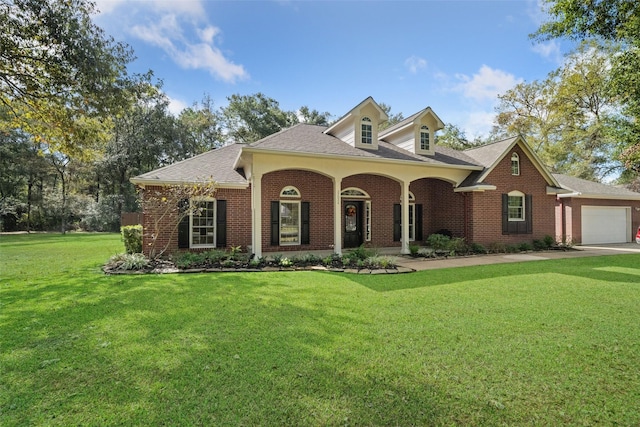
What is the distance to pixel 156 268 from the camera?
900 cm

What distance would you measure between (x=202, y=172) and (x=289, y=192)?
3448 millimetres

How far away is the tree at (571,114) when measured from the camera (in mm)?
24266

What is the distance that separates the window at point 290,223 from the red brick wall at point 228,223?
4.44ft

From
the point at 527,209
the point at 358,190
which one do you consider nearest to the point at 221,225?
the point at 358,190

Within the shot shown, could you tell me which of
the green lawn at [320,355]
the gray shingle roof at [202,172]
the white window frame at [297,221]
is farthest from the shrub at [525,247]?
the gray shingle roof at [202,172]

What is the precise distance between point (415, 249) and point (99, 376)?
1019 centimetres

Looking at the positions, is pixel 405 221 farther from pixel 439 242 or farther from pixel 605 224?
pixel 605 224

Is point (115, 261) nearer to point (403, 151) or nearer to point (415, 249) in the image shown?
point (415, 249)

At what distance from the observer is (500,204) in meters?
13.6

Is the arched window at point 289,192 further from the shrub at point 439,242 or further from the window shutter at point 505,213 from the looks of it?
the window shutter at point 505,213

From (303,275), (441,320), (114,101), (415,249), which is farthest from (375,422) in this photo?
(114,101)

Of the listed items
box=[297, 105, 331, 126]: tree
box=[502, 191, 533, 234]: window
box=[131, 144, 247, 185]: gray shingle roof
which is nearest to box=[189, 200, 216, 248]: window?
box=[131, 144, 247, 185]: gray shingle roof

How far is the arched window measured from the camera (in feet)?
40.8

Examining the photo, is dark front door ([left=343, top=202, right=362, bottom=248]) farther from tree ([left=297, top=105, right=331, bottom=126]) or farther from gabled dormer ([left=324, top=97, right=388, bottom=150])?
tree ([left=297, top=105, right=331, bottom=126])
